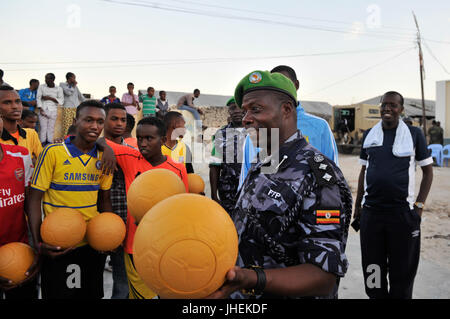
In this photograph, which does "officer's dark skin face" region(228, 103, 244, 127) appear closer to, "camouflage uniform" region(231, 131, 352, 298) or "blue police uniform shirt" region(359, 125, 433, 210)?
"blue police uniform shirt" region(359, 125, 433, 210)

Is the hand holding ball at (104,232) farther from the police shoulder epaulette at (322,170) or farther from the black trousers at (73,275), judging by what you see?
the police shoulder epaulette at (322,170)

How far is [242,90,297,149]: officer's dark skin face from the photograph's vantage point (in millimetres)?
1568

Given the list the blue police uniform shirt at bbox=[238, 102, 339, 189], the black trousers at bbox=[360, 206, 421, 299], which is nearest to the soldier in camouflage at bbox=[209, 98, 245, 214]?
the blue police uniform shirt at bbox=[238, 102, 339, 189]

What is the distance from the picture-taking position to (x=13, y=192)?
2637 mm

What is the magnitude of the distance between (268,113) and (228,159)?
2.54 meters

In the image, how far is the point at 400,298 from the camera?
10.6 ft

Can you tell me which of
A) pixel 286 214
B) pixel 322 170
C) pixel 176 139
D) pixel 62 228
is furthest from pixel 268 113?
pixel 176 139

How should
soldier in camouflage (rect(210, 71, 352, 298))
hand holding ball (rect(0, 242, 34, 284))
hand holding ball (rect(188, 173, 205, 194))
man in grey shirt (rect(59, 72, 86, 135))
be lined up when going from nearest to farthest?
soldier in camouflage (rect(210, 71, 352, 298))
hand holding ball (rect(0, 242, 34, 284))
hand holding ball (rect(188, 173, 205, 194))
man in grey shirt (rect(59, 72, 86, 135))

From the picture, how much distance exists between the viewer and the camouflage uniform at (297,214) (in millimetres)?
1300

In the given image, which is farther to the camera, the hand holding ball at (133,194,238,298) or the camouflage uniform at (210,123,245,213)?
the camouflage uniform at (210,123,245,213)

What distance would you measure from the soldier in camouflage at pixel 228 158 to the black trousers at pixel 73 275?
1721mm

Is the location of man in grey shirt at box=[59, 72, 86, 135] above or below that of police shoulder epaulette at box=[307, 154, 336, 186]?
above
